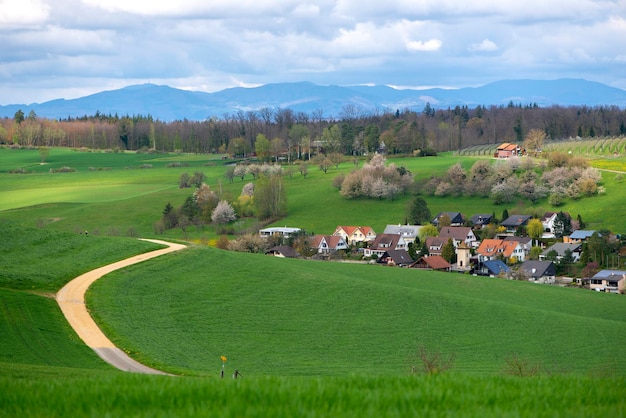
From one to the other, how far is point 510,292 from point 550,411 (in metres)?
38.0

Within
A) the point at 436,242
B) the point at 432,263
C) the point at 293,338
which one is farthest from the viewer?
the point at 436,242

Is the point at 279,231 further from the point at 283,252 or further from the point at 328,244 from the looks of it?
the point at 283,252

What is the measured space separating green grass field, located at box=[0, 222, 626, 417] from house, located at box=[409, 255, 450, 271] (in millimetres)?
12230

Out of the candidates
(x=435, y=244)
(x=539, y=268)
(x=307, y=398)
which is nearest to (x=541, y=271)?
(x=539, y=268)

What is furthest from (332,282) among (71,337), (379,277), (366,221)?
(366,221)

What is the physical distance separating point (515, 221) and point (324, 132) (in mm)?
56552

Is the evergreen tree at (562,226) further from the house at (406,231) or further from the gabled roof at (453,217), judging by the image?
the house at (406,231)

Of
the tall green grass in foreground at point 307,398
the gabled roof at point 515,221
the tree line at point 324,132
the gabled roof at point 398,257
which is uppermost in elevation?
the tree line at point 324,132

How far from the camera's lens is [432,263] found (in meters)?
61.1

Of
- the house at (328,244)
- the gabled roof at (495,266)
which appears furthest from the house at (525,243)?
the house at (328,244)

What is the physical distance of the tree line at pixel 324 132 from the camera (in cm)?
12362

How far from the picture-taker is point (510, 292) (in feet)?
148

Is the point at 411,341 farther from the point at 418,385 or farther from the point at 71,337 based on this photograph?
the point at 418,385

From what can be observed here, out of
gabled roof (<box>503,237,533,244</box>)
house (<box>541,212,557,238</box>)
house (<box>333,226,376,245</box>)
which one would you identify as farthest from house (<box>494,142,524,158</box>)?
gabled roof (<box>503,237,533,244</box>)
